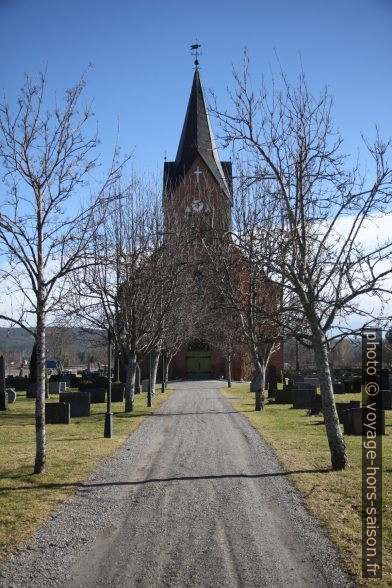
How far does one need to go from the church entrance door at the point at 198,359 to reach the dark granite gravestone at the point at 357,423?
41315 mm

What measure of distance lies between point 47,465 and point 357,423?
342 inches

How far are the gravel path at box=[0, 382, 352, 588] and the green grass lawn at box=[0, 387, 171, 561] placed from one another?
0.28 m

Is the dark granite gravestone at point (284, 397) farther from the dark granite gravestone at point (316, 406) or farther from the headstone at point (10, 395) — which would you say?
the headstone at point (10, 395)

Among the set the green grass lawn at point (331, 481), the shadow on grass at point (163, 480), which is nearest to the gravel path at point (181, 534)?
the shadow on grass at point (163, 480)

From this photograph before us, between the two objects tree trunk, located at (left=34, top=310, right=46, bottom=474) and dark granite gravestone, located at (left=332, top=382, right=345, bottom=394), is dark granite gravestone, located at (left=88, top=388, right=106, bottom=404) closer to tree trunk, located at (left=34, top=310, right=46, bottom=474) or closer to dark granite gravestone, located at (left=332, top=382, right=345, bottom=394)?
dark granite gravestone, located at (left=332, top=382, right=345, bottom=394)

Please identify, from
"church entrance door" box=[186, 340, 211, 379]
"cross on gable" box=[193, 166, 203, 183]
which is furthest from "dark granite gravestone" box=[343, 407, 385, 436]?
"church entrance door" box=[186, 340, 211, 379]

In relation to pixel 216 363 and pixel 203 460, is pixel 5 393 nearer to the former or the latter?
pixel 203 460

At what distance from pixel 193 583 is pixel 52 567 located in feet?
5.12

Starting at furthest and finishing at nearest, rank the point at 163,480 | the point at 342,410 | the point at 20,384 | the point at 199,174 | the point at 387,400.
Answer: the point at 199,174 < the point at 20,384 < the point at 387,400 < the point at 342,410 < the point at 163,480

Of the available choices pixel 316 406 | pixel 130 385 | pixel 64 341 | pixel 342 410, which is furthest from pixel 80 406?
pixel 64 341

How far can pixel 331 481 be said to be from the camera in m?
9.15

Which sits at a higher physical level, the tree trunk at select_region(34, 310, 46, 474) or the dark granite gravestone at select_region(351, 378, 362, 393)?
the tree trunk at select_region(34, 310, 46, 474)

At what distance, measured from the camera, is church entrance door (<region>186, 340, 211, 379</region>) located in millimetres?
56281

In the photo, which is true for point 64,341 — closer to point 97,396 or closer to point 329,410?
point 97,396
